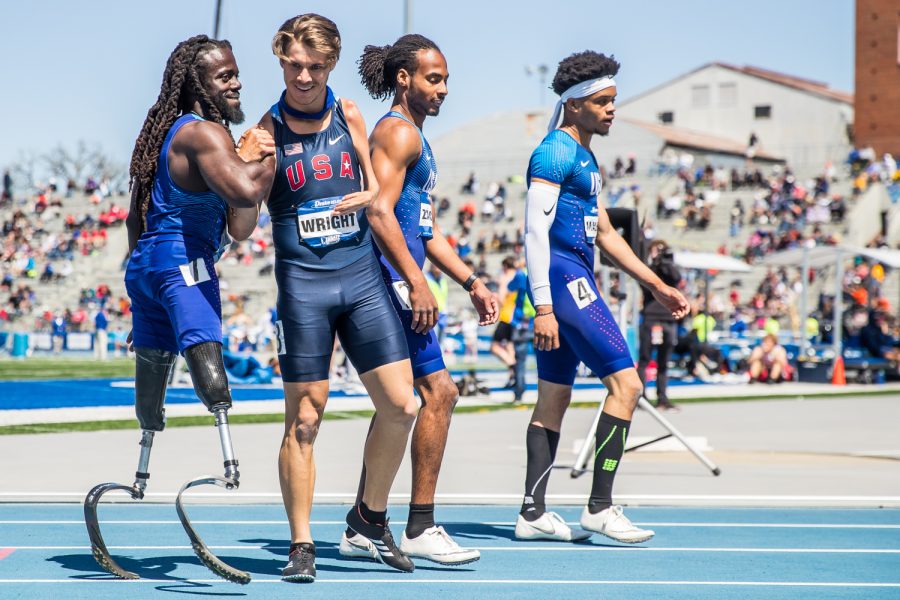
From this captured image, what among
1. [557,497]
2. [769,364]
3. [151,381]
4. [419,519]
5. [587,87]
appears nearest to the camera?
[151,381]

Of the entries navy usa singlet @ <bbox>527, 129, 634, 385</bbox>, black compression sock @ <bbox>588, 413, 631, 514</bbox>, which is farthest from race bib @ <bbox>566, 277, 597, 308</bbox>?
black compression sock @ <bbox>588, 413, 631, 514</bbox>

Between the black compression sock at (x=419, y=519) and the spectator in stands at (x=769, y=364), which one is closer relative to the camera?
the black compression sock at (x=419, y=519)

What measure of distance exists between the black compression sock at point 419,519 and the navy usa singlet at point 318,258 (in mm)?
809

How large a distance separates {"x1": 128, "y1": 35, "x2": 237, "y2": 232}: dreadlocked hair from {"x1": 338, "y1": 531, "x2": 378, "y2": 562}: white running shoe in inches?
65.9

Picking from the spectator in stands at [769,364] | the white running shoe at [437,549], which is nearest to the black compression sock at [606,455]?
the white running shoe at [437,549]

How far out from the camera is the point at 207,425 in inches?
548

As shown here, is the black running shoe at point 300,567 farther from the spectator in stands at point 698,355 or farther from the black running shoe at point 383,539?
the spectator in stands at point 698,355

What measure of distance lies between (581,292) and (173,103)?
2241 mm

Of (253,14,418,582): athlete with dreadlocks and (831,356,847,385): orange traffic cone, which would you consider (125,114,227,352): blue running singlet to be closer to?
(253,14,418,582): athlete with dreadlocks

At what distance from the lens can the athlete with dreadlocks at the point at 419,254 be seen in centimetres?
578

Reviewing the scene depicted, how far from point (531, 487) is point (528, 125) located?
69313 mm

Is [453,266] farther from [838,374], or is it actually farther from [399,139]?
[838,374]

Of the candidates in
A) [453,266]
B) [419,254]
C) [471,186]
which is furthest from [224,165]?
[471,186]

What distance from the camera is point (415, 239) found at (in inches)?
235
